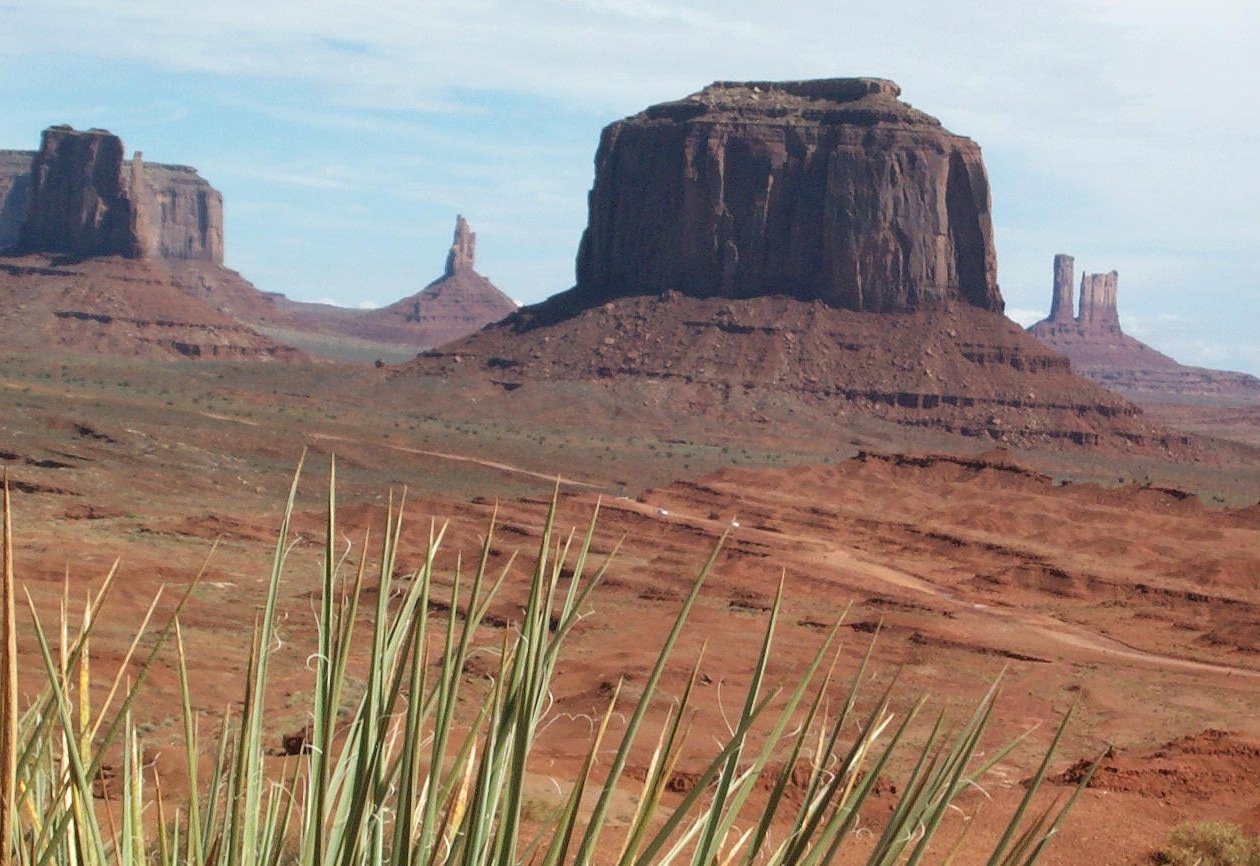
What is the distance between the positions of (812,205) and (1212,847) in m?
84.6

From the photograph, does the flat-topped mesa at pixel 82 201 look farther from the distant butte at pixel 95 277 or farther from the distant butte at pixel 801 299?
the distant butte at pixel 801 299

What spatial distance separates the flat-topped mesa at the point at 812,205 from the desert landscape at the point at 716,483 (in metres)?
0.22

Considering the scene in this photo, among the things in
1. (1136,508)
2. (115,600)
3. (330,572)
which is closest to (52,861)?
(330,572)

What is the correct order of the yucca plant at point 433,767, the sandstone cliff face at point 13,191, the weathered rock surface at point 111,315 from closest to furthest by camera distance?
the yucca plant at point 433,767
the weathered rock surface at point 111,315
the sandstone cliff face at point 13,191

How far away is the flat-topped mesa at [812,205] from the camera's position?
91.0 metres

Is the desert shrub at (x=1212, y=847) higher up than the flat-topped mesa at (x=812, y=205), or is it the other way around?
the flat-topped mesa at (x=812, y=205)

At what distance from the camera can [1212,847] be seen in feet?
32.8

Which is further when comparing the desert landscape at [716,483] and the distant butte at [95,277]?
the distant butte at [95,277]

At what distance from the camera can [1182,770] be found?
1410 cm

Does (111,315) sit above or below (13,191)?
below

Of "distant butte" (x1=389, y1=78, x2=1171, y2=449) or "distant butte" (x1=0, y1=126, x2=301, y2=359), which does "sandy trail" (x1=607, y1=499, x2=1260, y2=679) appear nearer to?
"distant butte" (x1=389, y1=78, x2=1171, y2=449)

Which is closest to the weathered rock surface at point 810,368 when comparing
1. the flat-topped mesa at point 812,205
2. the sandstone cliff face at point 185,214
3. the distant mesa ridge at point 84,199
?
the flat-topped mesa at point 812,205

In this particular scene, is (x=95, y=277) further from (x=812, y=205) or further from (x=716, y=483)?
(x=716, y=483)

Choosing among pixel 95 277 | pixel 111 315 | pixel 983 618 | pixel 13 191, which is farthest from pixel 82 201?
pixel 983 618
